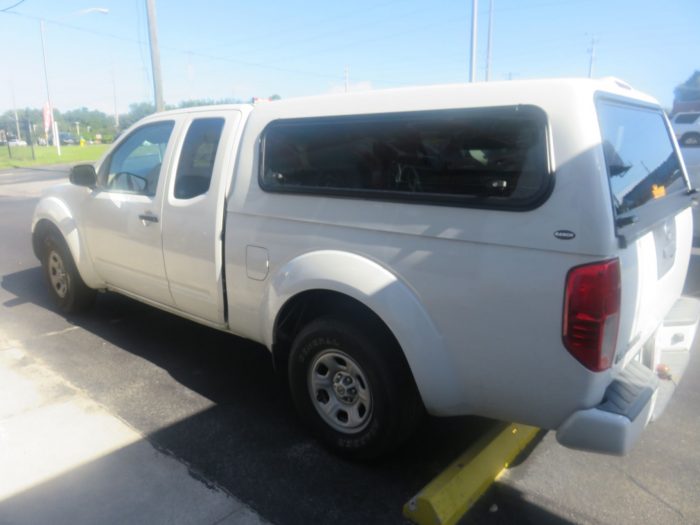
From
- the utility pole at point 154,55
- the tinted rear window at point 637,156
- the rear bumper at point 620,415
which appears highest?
the utility pole at point 154,55

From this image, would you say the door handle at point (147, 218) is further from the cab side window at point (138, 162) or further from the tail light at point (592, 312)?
the tail light at point (592, 312)

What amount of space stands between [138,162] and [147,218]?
2.12ft

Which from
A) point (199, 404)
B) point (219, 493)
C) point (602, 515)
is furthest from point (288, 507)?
point (602, 515)

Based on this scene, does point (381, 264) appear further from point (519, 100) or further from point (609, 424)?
point (609, 424)

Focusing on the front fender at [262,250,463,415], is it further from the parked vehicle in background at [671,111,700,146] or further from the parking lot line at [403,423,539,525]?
the parked vehicle in background at [671,111,700,146]

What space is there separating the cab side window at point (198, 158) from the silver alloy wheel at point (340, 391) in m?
1.41

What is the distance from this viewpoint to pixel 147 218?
4.07 metres

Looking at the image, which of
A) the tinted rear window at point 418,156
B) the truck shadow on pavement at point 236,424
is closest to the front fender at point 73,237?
the truck shadow on pavement at point 236,424

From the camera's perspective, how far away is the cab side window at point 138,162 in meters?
A: 4.18

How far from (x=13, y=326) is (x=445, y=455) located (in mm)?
4183

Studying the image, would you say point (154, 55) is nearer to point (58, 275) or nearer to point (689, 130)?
point (58, 275)

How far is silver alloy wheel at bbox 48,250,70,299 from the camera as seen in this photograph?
5.25 metres

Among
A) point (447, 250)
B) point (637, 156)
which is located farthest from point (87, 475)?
point (637, 156)

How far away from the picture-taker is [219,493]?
2.78 metres
